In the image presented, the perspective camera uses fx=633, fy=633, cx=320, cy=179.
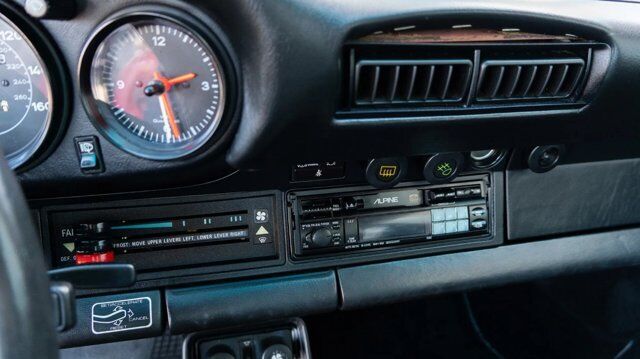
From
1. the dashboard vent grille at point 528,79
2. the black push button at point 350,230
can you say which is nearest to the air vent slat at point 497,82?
the dashboard vent grille at point 528,79

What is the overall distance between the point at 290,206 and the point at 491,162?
62 cm

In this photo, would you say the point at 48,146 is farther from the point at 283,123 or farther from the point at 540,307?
the point at 540,307

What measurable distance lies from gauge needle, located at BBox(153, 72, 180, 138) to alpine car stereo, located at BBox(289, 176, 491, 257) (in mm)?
386

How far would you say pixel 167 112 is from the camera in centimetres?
149

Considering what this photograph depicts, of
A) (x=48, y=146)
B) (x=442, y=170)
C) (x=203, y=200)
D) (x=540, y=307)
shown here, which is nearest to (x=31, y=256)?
(x=48, y=146)

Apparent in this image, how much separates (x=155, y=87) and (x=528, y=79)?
0.92 m

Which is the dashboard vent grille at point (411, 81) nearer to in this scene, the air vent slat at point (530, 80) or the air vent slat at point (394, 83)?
the air vent slat at point (394, 83)

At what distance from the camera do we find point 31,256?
0.90 meters

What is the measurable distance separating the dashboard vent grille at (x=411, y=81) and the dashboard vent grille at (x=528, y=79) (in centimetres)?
6

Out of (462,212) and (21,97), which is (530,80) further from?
(21,97)

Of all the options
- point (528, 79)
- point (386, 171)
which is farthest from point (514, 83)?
point (386, 171)

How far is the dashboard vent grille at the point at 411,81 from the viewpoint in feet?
4.83

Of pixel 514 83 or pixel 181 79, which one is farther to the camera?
pixel 514 83

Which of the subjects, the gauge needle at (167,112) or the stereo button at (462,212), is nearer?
the gauge needle at (167,112)
